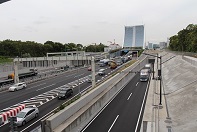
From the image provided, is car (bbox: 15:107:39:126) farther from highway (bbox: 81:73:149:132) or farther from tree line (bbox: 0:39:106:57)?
tree line (bbox: 0:39:106:57)

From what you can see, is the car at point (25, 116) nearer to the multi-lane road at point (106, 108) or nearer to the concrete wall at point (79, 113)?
the multi-lane road at point (106, 108)

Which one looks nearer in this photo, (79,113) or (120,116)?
(79,113)

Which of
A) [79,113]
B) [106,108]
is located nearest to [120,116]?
[106,108]

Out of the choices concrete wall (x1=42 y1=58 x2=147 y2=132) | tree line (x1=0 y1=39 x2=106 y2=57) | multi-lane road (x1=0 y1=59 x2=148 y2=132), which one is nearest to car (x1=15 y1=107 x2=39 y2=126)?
multi-lane road (x1=0 y1=59 x2=148 y2=132)

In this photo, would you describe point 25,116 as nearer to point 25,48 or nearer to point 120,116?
point 120,116

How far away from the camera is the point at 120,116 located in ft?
69.3

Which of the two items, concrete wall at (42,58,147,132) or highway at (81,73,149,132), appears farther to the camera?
highway at (81,73,149,132)

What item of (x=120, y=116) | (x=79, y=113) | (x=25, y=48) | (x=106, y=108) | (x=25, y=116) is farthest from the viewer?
(x=25, y=48)

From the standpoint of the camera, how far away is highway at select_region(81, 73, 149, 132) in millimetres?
18188

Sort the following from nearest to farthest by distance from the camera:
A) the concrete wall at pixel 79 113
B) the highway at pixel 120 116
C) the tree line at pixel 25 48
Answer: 1. the concrete wall at pixel 79 113
2. the highway at pixel 120 116
3. the tree line at pixel 25 48

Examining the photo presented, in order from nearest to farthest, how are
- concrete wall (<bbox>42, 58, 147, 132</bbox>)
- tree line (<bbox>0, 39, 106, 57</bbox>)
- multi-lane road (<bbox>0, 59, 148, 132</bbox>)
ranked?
1. concrete wall (<bbox>42, 58, 147, 132</bbox>)
2. multi-lane road (<bbox>0, 59, 148, 132</bbox>)
3. tree line (<bbox>0, 39, 106, 57</bbox>)

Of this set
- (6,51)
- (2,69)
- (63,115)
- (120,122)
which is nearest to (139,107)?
(120,122)

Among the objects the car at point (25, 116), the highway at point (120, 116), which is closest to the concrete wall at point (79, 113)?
the highway at point (120, 116)

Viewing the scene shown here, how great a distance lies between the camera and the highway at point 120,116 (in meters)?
18.2
